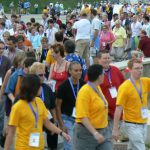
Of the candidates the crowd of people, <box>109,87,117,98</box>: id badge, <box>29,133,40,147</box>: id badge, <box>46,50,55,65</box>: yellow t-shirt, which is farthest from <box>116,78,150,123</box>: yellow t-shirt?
<box>46,50,55,65</box>: yellow t-shirt

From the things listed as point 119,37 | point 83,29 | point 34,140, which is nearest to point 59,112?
point 34,140

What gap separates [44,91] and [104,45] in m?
10.4

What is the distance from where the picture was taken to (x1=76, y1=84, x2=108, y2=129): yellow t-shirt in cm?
647

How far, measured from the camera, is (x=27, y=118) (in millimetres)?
5949

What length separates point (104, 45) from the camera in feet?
57.6

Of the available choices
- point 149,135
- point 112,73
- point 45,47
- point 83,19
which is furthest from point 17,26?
point 112,73

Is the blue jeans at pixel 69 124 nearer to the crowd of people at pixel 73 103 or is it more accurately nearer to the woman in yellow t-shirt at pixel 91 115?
the crowd of people at pixel 73 103

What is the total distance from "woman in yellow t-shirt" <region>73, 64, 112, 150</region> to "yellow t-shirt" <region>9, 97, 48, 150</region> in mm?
564

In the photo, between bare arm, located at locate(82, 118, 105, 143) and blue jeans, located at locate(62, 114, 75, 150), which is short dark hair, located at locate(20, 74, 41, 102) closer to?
bare arm, located at locate(82, 118, 105, 143)

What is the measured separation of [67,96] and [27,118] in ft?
5.44

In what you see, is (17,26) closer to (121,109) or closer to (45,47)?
(45,47)

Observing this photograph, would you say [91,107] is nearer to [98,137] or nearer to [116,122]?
[98,137]

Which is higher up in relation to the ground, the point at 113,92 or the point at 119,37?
the point at 119,37

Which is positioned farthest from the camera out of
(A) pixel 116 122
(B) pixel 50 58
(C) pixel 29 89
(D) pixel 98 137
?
(B) pixel 50 58
